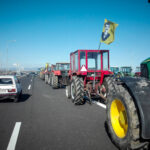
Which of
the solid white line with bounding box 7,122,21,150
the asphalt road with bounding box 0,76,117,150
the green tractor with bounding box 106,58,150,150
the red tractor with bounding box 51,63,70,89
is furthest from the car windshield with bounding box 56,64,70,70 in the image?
the green tractor with bounding box 106,58,150,150

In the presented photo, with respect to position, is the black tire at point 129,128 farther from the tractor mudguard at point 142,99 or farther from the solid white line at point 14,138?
the solid white line at point 14,138

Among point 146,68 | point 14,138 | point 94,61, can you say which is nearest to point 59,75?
point 94,61

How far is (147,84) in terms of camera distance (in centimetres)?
300

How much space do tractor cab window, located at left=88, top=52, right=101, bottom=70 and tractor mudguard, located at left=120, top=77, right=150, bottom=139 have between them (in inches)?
176

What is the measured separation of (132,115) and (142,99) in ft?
1.07

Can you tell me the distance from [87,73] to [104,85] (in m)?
1.00

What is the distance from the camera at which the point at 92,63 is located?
7754 millimetres

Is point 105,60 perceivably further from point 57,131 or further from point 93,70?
point 57,131

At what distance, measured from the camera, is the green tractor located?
259 cm

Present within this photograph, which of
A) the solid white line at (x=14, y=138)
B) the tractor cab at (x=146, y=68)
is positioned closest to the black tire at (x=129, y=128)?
the tractor cab at (x=146, y=68)

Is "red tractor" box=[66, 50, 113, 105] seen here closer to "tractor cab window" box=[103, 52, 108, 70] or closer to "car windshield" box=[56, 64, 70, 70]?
"tractor cab window" box=[103, 52, 108, 70]

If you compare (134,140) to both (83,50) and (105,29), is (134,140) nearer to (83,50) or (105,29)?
(83,50)

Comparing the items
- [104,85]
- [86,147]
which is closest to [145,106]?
[86,147]

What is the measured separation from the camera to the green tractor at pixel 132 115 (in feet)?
8.49
